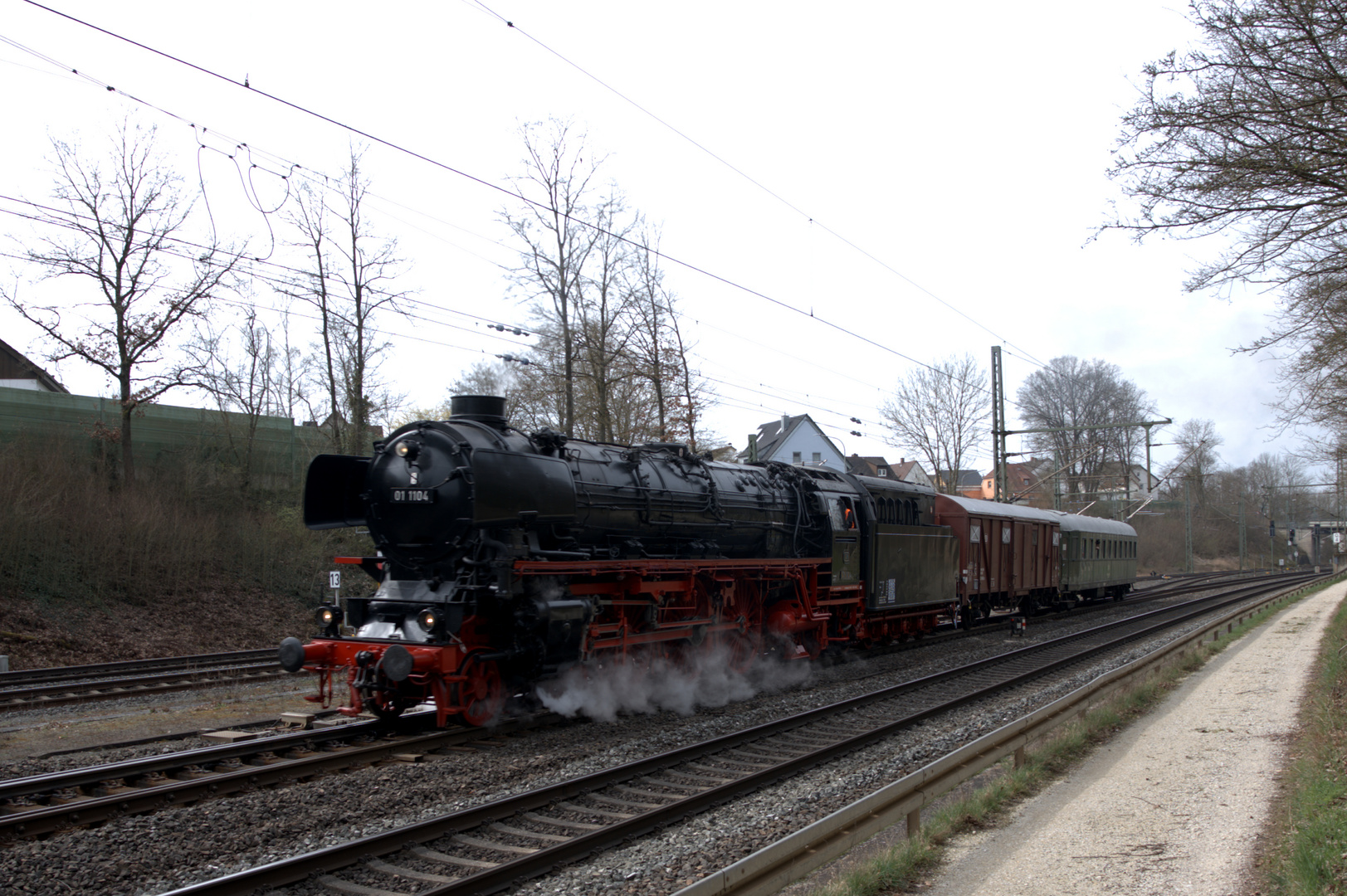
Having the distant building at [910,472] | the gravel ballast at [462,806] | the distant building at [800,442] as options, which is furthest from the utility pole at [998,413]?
the distant building at [910,472]

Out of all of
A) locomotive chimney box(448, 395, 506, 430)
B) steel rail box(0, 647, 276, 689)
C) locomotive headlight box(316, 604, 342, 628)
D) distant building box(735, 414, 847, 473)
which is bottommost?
steel rail box(0, 647, 276, 689)

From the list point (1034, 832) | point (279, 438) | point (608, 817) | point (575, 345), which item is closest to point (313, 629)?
point (279, 438)

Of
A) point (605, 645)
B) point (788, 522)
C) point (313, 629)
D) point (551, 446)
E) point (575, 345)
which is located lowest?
point (313, 629)

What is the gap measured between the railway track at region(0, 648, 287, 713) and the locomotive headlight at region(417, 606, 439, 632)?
5.56 metres

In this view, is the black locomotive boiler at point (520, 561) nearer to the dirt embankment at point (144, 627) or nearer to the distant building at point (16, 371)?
the dirt embankment at point (144, 627)

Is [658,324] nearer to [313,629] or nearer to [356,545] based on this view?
[356,545]

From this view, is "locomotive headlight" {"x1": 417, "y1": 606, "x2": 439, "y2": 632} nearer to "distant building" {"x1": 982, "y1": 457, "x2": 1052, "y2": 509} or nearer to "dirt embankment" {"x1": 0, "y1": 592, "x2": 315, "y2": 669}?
"dirt embankment" {"x1": 0, "y1": 592, "x2": 315, "y2": 669}

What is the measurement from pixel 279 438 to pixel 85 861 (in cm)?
2267

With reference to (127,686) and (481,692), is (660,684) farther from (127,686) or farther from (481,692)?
(127,686)

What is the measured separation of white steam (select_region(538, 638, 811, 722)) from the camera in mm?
9828

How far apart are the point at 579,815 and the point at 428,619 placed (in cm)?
286

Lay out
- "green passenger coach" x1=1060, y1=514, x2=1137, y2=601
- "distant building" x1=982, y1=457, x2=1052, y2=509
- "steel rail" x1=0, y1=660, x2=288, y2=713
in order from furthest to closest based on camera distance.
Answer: "distant building" x1=982, y1=457, x2=1052, y2=509 < "green passenger coach" x1=1060, y1=514, x2=1137, y2=601 < "steel rail" x1=0, y1=660, x2=288, y2=713

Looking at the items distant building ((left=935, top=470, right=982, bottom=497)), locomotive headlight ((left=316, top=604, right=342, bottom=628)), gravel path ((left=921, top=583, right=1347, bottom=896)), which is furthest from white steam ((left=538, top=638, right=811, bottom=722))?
distant building ((left=935, top=470, right=982, bottom=497))

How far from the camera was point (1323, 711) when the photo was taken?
30.0 ft
